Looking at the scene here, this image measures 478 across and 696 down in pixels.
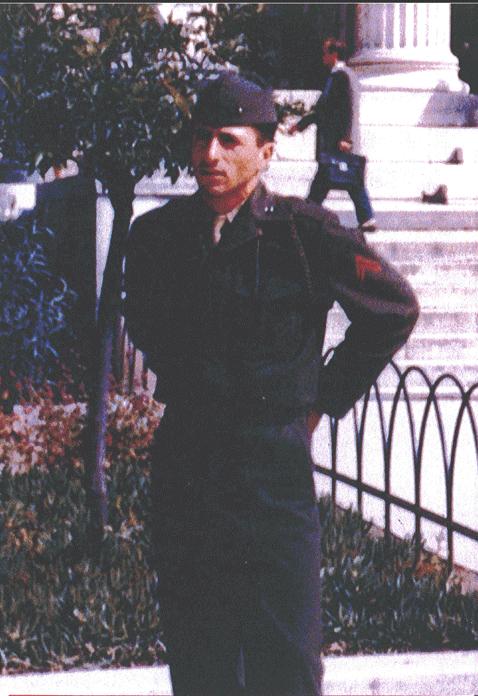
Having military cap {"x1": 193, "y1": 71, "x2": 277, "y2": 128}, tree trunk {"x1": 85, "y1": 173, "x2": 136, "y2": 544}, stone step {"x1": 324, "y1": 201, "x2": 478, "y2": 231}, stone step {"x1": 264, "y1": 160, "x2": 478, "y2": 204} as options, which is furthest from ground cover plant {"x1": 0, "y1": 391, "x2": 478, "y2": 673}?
stone step {"x1": 264, "y1": 160, "x2": 478, "y2": 204}

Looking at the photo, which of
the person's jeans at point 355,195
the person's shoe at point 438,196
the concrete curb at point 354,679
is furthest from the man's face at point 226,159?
the person's shoe at point 438,196

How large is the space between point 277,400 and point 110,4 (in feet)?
10.9

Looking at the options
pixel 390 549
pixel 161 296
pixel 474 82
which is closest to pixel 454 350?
pixel 390 549

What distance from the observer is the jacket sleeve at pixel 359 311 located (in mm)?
3396

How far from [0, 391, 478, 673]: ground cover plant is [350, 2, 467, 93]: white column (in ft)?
35.4

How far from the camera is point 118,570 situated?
5.77 metres

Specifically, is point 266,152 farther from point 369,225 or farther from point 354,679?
point 369,225

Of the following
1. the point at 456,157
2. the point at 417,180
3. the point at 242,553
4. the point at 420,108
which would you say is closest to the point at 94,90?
the point at 242,553

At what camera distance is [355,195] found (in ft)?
40.4

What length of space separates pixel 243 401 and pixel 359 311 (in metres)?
0.39

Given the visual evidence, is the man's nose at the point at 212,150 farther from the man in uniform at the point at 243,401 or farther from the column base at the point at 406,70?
the column base at the point at 406,70

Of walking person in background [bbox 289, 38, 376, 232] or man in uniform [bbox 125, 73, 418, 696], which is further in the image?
walking person in background [bbox 289, 38, 376, 232]

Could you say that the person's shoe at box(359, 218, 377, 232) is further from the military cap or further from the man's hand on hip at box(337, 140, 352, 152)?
the military cap

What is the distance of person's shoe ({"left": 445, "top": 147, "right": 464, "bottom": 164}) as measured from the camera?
15.9 metres
